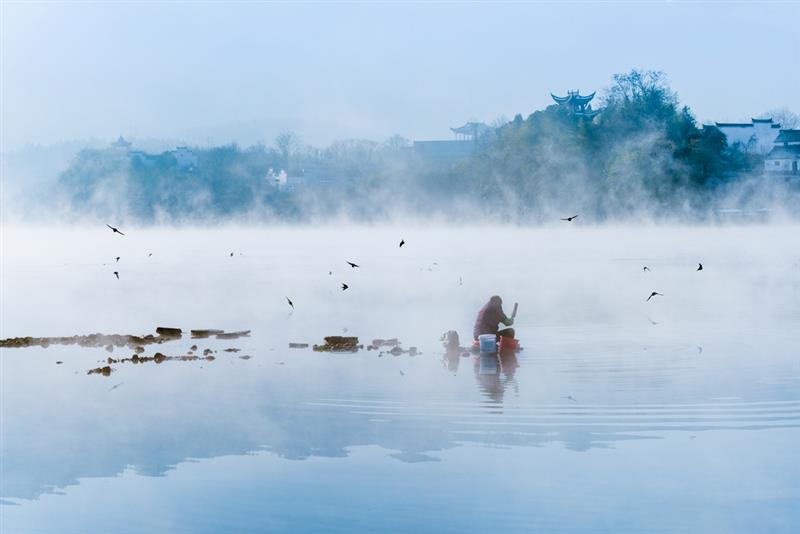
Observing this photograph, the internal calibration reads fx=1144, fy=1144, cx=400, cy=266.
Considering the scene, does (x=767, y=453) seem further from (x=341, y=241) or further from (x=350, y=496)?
(x=341, y=241)

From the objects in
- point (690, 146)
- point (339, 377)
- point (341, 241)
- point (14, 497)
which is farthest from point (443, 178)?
point (14, 497)

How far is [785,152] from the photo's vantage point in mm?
95000

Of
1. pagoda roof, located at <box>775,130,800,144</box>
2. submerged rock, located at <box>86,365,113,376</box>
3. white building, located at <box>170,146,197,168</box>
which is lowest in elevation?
submerged rock, located at <box>86,365,113,376</box>

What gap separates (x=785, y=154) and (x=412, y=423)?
87300 mm

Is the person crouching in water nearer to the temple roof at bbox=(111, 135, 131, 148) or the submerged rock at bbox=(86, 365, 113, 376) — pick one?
the submerged rock at bbox=(86, 365, 113, 376)

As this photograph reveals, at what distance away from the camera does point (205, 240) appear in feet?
337

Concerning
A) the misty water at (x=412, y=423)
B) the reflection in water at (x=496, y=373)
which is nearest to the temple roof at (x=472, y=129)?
the misty water at (x=412, y=423)

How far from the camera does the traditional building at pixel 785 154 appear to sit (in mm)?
93812

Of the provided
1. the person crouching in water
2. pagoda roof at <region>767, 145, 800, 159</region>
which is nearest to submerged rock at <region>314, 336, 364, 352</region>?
the person crouching in water

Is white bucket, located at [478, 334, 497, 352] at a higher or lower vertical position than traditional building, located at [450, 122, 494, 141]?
lower

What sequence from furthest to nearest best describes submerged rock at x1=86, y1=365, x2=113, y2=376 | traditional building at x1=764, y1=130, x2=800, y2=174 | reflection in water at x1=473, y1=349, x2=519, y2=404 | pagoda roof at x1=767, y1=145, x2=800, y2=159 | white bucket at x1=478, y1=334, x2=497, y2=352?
pagoda roof at x1=767, y1=145, x2=800, y2=159, traditional building at x1=764, y1=130, x2=800, y2=174, white bucket at x1=478, y1=334, x2=497, y2=352, submerged rock at x1=86, y1=365, x2=113, y2=376, reflection in water at x1=473, y1=349, x2=519, y2=404

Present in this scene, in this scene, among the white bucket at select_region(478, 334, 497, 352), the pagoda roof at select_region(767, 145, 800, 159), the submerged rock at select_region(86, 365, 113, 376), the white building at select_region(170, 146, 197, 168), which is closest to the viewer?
the submerged rock at select_region(86, 365, 113, 376)

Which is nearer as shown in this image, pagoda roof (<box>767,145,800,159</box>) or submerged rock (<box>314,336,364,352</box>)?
submerged rock (<box>314,336,364,352</box>)

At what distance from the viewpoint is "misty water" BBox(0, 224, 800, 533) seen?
1070 centimetres
